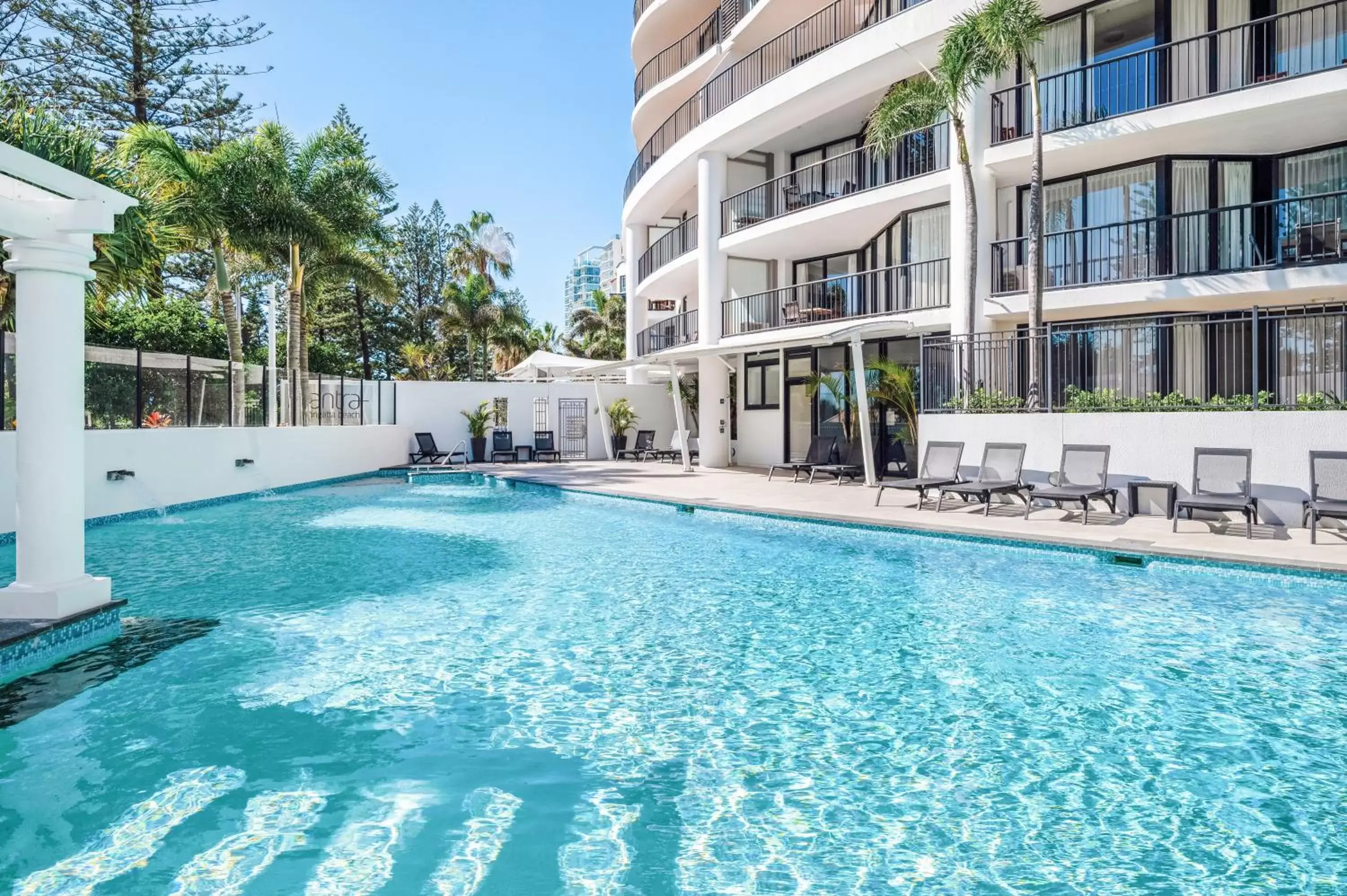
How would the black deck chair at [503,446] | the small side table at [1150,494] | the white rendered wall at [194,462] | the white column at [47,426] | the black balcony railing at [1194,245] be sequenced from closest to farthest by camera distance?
the white column at [47,426] → the small side table at [1150,494] → the white rendered wall at [194,462] → the black balcony railing at [1194,245] → the black deck chair at [503,446]

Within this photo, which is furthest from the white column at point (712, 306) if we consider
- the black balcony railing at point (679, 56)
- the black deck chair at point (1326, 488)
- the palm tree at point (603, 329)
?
the palm tree at point (603, 329)

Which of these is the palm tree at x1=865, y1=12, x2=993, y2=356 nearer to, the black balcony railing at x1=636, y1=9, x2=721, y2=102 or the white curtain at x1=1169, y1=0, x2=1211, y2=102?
the white curtain at x1=1169, y1=0, x2=1211, y2=102

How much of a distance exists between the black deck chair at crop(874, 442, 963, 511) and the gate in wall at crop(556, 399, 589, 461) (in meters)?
14.8

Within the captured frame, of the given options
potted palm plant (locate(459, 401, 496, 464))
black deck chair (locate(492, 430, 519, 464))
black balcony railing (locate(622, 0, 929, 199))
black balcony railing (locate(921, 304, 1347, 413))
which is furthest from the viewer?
potted palm plant (locate(459, 401, 496, 464))

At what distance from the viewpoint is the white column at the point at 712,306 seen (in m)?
19.8

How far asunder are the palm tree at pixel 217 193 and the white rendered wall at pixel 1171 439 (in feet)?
46.9

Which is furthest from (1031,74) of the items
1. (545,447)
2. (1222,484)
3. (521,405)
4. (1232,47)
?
(521,405)

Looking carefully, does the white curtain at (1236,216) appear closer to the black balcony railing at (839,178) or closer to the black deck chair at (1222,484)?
the black deck chair at (1222,484)

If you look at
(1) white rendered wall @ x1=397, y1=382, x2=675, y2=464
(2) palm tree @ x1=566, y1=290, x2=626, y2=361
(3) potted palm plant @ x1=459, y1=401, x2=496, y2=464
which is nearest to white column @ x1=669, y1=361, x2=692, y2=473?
(1) white rendered wall @ x1=397, y1=382, x2=675, y2=464

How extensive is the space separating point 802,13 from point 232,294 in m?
16.1

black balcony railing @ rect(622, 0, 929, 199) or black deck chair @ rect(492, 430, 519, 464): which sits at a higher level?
black balcony railing @ rect(622, 0, 929, 199)

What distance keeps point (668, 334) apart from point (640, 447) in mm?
3728

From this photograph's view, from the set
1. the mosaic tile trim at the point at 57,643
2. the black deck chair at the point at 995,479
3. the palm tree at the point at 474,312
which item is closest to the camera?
the mosaic tile trim at the point at 57,643

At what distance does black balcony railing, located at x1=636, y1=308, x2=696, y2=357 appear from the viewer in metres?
22.0
